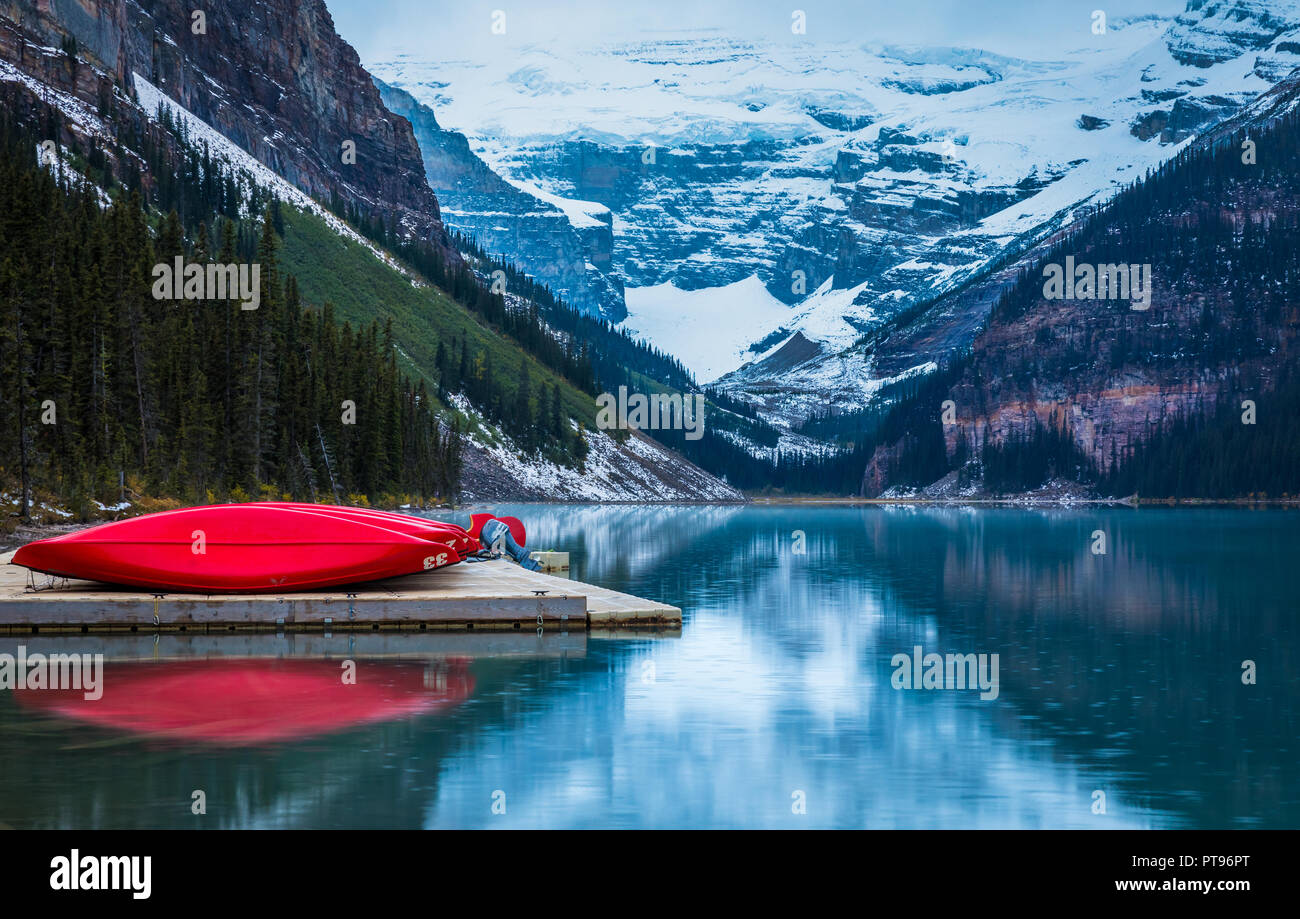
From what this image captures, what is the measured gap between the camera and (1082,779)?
84.7 ft

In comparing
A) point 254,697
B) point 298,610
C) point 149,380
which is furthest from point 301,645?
point 149,380

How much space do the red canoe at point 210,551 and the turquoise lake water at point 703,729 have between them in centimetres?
278

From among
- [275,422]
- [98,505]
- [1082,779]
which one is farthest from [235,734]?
[275,422]

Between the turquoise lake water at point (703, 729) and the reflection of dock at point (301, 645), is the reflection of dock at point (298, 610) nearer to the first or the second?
the reflection of dock at point (301, 645)

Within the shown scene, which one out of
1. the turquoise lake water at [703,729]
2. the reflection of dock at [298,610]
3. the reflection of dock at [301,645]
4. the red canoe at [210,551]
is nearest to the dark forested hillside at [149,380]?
the red canoe at [210,551]

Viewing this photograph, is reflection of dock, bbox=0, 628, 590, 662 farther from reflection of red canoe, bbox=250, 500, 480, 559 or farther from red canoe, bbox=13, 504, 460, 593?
reflection of red canoe, bbox=250, 500, 480, 559

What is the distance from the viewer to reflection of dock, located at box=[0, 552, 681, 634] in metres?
40.5

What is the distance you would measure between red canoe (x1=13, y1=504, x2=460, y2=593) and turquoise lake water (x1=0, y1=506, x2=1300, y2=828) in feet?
9.14

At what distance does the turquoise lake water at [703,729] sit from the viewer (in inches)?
920

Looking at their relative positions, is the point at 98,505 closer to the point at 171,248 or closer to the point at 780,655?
the point at 171,248

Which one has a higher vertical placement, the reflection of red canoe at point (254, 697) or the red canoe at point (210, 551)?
the red canoe at point (210, 551)

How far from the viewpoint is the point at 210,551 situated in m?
42.8

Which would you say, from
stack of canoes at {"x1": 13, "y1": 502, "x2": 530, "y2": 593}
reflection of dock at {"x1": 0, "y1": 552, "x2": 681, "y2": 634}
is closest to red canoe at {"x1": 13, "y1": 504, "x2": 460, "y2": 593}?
stack of canoes at {"x1": 13, "y1": 502, "x2": 530, "y2": 593}
